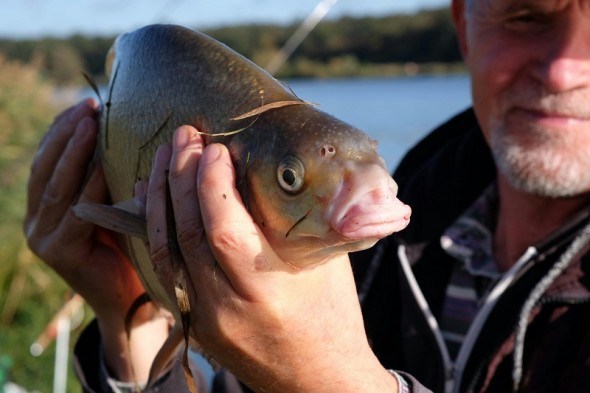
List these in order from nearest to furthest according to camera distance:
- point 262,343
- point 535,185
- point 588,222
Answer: point 262,343 < point 588,222 < point 535,185

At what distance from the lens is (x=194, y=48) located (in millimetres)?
1892

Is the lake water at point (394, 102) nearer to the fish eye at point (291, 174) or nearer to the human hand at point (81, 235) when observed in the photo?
the human hand at point (81, 235)

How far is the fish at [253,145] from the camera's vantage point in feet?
4.75

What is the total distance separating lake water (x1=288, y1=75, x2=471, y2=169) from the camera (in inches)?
630

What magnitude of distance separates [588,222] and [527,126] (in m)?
0.49

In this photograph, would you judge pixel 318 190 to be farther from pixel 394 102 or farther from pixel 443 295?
pixel 394 102

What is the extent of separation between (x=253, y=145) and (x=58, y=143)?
3.38 feet

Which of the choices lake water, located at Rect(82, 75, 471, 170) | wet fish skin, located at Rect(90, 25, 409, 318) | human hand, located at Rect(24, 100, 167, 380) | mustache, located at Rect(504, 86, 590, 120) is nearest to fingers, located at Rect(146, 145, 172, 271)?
wet fish skin, located at Rect(90, 25, 409, 318)

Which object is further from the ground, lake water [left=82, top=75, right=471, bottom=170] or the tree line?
the tree line

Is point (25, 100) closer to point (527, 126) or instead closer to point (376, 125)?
point (527, 126)

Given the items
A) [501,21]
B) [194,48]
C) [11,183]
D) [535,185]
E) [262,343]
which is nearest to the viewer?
[262,343]

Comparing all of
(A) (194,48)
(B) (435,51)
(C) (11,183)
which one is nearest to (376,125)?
(B) (435,51)

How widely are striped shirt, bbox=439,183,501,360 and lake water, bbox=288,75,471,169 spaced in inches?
315

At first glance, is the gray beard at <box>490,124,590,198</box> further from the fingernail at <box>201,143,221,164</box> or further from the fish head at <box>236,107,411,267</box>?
the fingernail at <box>201,143,221,164</box>
